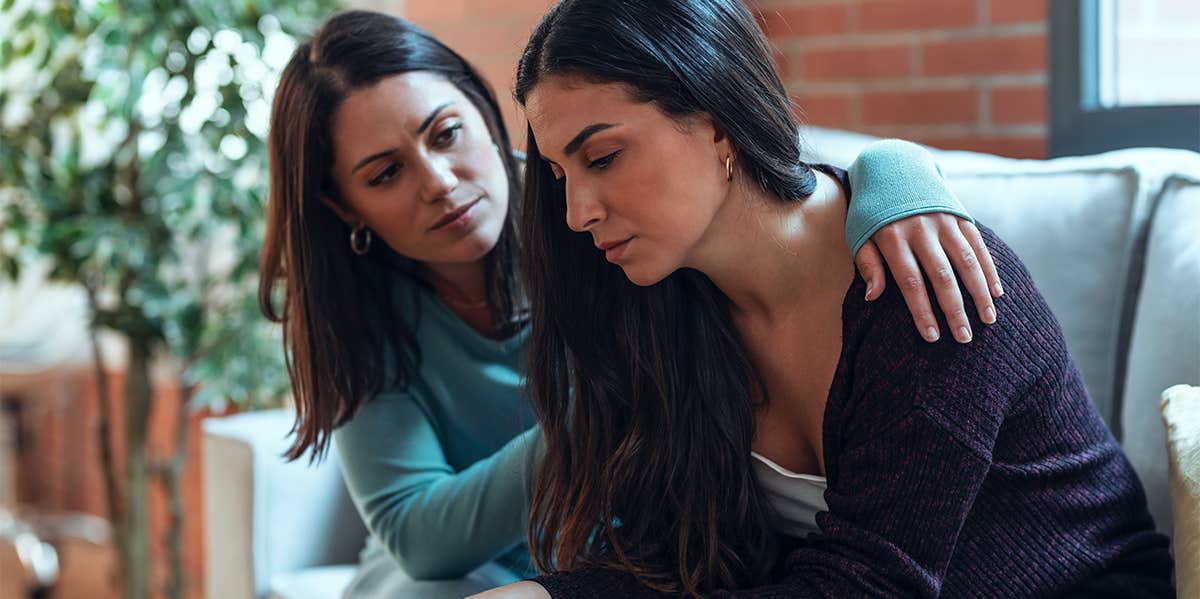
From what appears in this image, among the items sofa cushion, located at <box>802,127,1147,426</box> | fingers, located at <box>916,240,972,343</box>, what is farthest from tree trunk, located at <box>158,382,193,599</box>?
fingers, located at <box>916,240,972,343</box>

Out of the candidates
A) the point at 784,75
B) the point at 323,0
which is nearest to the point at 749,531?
the point at 784,75

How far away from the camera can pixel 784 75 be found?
2.20m

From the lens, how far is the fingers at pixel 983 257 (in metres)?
1.01

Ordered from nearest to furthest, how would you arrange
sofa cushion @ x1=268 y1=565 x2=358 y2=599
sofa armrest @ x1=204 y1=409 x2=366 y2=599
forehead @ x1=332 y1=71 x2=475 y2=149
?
forehead @ x1=332 y1=71 x2=475 y2=149, sofa cushion @ x1=268 y1=565 x2=358 y2=599, sofa armrest @ x1=204 y1=409 x2=366 y2=599

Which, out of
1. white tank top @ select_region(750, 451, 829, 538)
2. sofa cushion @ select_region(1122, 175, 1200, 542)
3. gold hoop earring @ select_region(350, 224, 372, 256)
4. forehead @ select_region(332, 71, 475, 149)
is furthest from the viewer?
gold hoop earring @ select_region(350, 224, 372, 256)

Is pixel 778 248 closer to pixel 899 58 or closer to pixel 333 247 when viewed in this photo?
pixel 333 247

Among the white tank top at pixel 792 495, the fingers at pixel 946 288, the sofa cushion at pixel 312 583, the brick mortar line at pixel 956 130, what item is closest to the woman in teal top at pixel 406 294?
the sofa cushion at pixel 312 583

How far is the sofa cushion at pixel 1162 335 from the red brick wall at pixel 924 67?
0.58 m

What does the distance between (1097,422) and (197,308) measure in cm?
154

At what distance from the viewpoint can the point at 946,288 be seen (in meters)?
0.99

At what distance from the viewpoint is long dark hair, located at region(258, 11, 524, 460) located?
4.57 ft

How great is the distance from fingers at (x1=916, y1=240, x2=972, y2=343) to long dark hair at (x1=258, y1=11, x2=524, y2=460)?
1.98 feet

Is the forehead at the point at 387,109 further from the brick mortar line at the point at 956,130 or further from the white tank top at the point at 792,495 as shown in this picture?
the brick mortar line at the point at 956,130

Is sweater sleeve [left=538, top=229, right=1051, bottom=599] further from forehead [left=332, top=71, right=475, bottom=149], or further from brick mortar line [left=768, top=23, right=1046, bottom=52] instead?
brick mortar line [left=768, top=23, right=1046, bottom=52]
